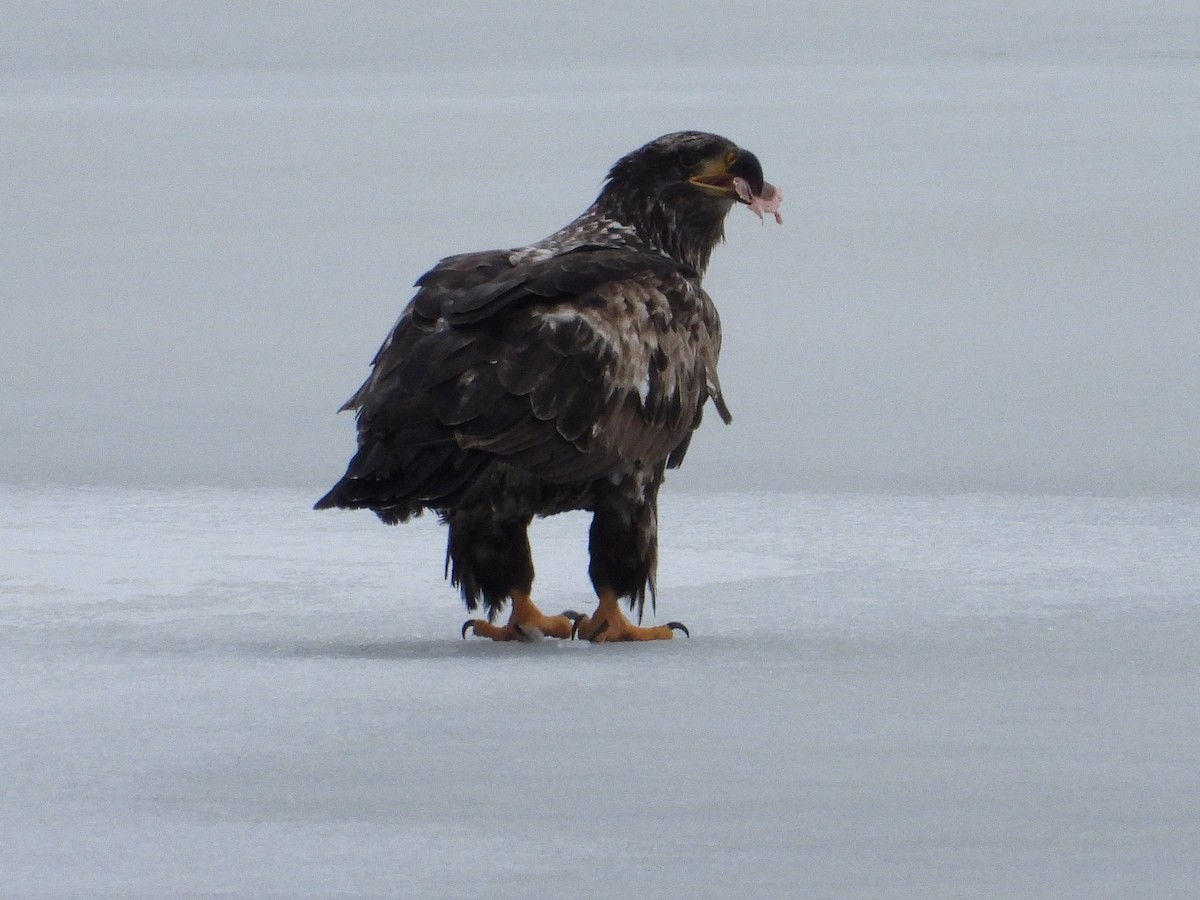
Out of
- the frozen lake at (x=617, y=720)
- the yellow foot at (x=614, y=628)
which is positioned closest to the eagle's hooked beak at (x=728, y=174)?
the frozen lake at (x=617, y=720)

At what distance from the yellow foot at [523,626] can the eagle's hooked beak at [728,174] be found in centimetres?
143

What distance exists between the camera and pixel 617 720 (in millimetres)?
6219

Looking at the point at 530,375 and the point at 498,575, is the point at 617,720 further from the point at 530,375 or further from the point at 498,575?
the point at 498,575

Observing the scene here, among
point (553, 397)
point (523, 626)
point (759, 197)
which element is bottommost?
point (523, 626)

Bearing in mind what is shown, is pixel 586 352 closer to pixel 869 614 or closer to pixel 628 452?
pixel 628 452

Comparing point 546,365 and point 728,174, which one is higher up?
point 728,174

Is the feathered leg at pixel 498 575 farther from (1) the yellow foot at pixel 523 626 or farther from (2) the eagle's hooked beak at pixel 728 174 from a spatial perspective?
(2) the eagle's hooked beak at pixel 728 174

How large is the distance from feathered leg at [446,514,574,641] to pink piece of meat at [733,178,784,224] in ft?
4.33

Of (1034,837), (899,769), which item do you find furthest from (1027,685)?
(1034,837)

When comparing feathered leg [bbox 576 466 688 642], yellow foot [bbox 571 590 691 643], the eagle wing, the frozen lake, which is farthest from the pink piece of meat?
yellow foot [bbox 571 590 691 643]

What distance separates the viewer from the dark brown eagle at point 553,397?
7.19 meters

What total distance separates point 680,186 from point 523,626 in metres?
1.51

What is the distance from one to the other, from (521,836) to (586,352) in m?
2.52

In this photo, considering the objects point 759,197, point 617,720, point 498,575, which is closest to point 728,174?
point 759,197
